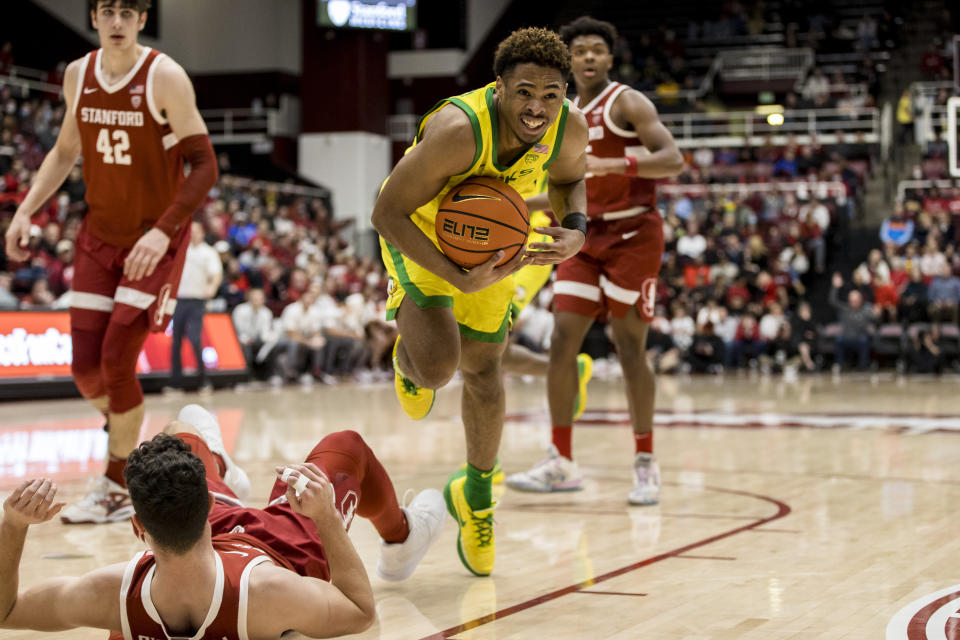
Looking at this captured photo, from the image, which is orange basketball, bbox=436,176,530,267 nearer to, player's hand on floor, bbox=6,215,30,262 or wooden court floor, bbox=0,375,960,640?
wooden court floor, bbox=0,375,960,640

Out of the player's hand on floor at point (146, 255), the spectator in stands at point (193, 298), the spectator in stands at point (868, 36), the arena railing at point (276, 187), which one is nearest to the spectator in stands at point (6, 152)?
the spectator in stands at point (193, 298)

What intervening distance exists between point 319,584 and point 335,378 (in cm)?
1389

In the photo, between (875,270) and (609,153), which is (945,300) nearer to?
(875,270)

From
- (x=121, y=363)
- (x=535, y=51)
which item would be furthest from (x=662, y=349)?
(x=535, y=51)

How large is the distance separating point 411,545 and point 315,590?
110 centimetres

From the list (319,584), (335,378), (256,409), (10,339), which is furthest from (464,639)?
(335,378)

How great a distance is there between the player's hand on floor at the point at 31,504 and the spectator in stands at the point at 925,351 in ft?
52.8

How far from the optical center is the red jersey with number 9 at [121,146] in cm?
497

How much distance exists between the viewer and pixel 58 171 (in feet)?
17.0

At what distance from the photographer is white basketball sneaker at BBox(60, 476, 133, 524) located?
492 cm

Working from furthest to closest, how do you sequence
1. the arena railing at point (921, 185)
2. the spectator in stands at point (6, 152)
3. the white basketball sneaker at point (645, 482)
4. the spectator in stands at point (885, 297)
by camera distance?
1. the arena railing at point (921, 185)
2. the spectator in stands at point (885, 297)
3. the spectator in stands at point (6, 152)
4. the white basketball sneaker at point (645, 482)

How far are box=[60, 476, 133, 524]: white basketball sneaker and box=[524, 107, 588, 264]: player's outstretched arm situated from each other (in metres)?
2.27

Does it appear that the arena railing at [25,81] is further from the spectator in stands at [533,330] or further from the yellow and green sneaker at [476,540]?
the yellow and green sneaker at [476,540]

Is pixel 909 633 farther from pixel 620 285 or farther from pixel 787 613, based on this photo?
pixel 620 285
